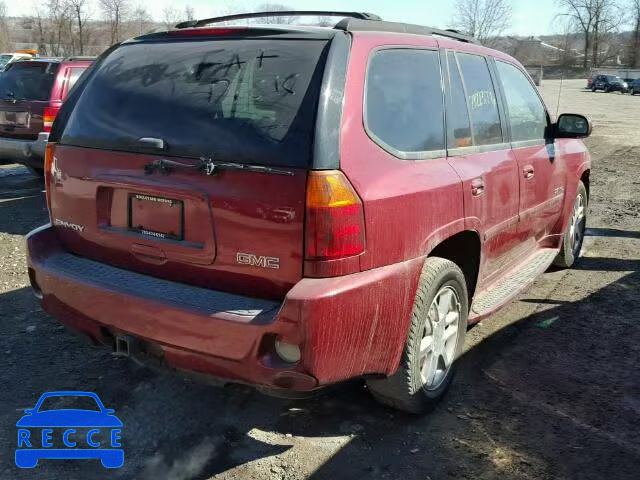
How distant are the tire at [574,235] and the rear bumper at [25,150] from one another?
6.74 meters

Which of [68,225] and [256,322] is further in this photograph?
[68,225]

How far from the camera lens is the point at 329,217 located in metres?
2.61

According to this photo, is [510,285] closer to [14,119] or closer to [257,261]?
[257,261]

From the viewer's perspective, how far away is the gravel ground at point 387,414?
9.92 feet

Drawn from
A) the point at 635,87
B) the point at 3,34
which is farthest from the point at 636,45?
the point at 3,34

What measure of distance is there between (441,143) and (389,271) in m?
0.94

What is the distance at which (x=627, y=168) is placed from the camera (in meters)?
12.5

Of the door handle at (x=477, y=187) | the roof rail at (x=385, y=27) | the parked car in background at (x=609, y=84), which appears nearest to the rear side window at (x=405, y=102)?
the roof rail at (x=385, y=27)

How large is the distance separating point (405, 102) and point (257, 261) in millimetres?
1139

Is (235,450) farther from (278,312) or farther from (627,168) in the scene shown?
(627,168)

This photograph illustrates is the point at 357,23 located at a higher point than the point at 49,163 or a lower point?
higher

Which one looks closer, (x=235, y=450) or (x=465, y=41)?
(x=235, y=450)

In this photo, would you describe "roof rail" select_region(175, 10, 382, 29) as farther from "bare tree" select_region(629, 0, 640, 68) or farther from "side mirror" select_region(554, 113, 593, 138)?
"bare tree" select_region(629, 0, 640, 68)

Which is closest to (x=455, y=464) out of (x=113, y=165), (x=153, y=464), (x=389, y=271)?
(x=389, y=271)
